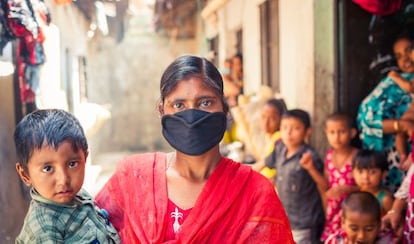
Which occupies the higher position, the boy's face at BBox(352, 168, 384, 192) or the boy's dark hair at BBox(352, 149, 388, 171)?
the boy's dark hair at BBox(352, 149, 388, 171)

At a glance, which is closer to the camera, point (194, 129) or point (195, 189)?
point (194, 129)

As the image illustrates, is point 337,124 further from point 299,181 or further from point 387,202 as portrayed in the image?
point 387,202

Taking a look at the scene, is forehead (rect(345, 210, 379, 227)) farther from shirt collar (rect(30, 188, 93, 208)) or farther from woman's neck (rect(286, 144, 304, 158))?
shirt collar (rect(30, 188, 93, 208))

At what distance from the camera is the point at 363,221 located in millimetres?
3104

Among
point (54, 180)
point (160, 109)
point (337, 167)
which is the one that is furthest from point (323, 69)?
point (54, 180)

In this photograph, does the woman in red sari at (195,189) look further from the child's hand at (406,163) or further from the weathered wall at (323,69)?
the weathered wall at (323,69)

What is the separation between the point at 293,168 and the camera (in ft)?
14.2

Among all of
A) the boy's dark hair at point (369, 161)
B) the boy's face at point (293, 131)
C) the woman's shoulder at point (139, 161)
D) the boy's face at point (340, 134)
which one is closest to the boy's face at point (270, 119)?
the boy's face at point (293, 131)

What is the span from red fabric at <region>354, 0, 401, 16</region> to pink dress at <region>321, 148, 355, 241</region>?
4.06ft

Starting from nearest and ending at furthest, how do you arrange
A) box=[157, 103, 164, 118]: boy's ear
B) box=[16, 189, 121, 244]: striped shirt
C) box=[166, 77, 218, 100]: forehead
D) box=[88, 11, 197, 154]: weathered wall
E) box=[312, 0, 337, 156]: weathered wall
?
box=[16, 189, 121, 244]: striped shirt → box=[166, 77, 218, 100]: forehead → box=[157, 103, 164, 118]: boy's ear → box=[312, 0, 337, 156]: weathered wall → box=[88, 11, 197, 154]: weathered wall

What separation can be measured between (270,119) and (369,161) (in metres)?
1.55

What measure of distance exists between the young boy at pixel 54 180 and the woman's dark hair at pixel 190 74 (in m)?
0.41

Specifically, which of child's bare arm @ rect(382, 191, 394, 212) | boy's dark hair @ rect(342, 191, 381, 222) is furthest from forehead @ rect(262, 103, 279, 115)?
boy's dark hair @ rect(342, 191, 381, 222)

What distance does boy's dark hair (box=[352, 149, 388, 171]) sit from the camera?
355cm
